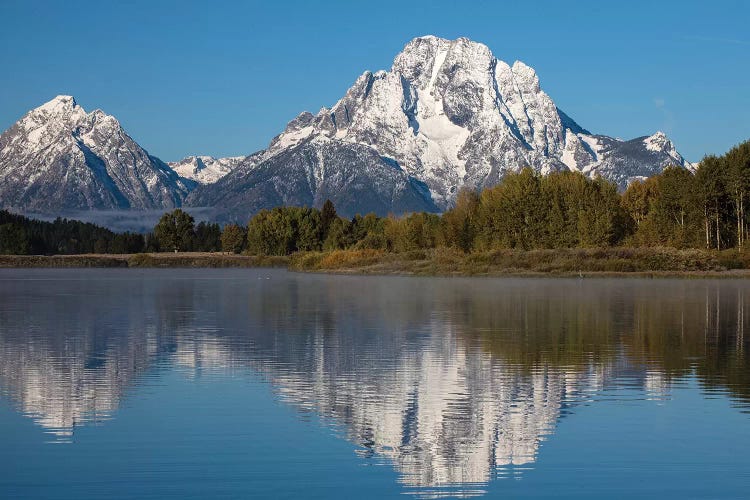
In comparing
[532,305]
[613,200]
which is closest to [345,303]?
[532,305]

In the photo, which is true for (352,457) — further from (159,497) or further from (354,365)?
(354,365)

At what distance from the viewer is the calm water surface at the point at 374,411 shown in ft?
48.3

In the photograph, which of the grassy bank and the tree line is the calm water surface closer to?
the grassy bank

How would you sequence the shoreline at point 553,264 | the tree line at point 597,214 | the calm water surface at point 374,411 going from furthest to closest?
the tree line at point 597,214
the shoreline at point 553,264
the calm water surface at point 374,411

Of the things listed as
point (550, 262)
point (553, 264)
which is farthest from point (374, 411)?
point (550, 262)

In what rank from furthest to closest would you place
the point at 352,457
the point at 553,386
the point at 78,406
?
the point at 553,386, the point at 78,406, the point at 352,457

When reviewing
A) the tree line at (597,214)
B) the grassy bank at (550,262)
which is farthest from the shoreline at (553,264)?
the tree line at (597,214)

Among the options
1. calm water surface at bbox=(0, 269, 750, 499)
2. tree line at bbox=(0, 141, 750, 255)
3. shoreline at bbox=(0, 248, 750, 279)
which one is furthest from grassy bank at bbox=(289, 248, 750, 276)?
calm water surface at bbox=(0, 269, 750, 499)

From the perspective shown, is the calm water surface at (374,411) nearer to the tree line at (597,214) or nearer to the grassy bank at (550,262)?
the grassy bank at (550,262)

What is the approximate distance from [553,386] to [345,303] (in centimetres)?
3552

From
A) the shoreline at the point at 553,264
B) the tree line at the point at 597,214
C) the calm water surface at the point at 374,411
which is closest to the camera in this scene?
the calm water surface at the point at 374,411

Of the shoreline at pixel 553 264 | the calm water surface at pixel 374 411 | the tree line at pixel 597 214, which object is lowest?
the calm water surface at pixel 374 411

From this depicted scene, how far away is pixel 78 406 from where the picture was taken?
805 inches

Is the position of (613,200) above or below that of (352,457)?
above
